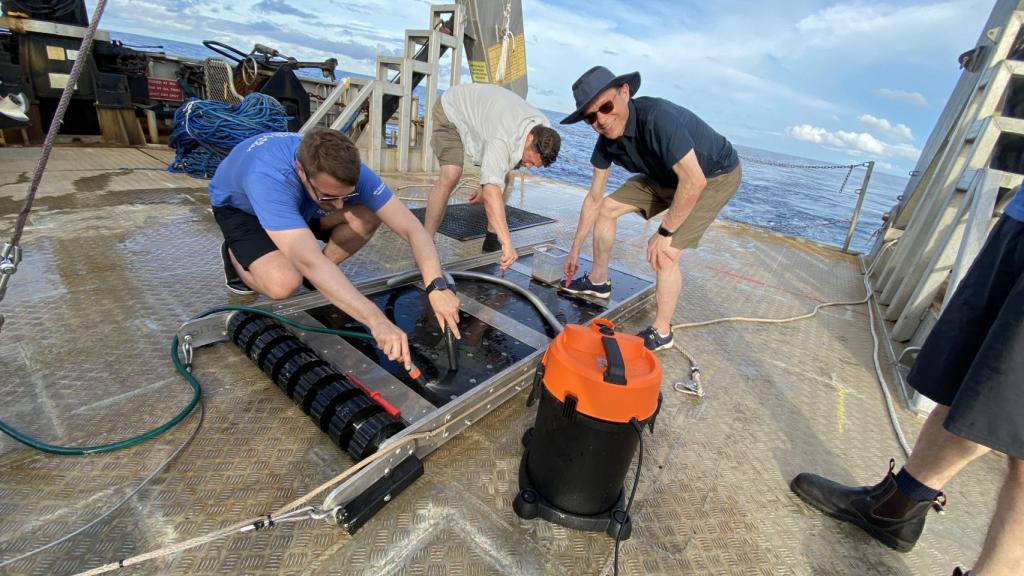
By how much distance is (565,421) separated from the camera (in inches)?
48.0

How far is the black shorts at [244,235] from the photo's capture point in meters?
2.04

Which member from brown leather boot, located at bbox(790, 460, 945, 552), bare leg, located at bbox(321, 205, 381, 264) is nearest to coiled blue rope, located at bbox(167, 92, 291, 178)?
bare leg, located at bbox(321, 205, 381, 264)

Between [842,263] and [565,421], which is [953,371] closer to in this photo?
[565,421]

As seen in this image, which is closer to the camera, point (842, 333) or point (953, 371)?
point (953, 371)

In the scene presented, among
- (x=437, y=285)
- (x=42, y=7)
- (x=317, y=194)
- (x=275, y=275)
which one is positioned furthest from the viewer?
(x=42, y=7)

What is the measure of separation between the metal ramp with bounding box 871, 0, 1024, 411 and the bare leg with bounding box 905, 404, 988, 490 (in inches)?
44.7

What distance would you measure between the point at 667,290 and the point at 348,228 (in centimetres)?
176

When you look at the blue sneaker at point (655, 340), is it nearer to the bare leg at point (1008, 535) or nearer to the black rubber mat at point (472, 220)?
the bare leg at point (1008, 535)

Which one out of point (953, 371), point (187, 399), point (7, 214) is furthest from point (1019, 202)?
point (7, 214)

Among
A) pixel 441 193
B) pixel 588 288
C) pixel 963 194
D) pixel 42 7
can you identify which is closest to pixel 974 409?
pixel 588 288

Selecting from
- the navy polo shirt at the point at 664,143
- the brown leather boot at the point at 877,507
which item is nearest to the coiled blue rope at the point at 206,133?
the navy polo shirt at the point at 664,143

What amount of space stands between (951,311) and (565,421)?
105 cm

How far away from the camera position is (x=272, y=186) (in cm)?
178

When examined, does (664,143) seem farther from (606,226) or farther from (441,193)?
(441,193)
